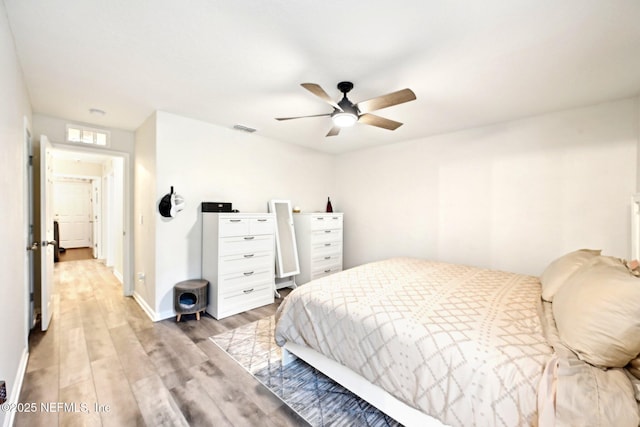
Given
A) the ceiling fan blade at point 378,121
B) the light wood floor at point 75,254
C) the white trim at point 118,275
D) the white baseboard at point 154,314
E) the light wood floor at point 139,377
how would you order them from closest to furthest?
the light wood floor at point 139,377
the ceiling fan blade at point 378,121
the white baseboard at point 154,314
the white trim at point 118,275
the light wood floor at point 75,254

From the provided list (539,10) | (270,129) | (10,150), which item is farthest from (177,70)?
(539,10)

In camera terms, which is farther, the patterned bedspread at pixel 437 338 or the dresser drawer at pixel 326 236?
the dresser drawer at pixel 326 236

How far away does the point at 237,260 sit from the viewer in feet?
10.0

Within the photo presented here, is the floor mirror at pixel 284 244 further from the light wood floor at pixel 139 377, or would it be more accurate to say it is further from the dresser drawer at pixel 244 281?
the light wood floor at pixel 139 377

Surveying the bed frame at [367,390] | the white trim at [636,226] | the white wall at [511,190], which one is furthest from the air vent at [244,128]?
the white trim at [636,226]

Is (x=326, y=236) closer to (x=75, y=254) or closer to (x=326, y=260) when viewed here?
(x=326, y=260)

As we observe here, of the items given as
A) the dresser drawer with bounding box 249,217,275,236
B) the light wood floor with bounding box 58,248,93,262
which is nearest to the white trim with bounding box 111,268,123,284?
the light wood floor with bounding box 58,248,93,262

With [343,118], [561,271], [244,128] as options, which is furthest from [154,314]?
[561,271]

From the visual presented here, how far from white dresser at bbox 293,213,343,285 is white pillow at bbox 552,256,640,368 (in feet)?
9.77

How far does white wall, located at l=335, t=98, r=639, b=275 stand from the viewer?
8.25 feet

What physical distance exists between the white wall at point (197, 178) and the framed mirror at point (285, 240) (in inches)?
6.7

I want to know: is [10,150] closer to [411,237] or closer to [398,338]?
[398,338]

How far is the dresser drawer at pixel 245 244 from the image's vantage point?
2.95 m

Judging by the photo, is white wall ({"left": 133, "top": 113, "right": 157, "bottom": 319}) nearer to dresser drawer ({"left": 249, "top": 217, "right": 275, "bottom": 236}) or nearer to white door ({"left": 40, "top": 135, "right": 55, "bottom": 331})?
white door ({"left": 40, "top": 135, "right": 55, "bottom": 331})
